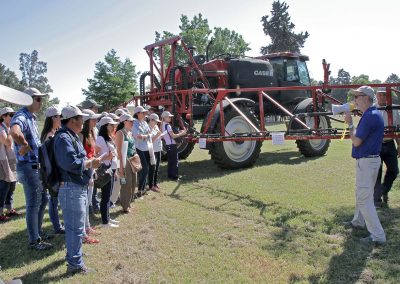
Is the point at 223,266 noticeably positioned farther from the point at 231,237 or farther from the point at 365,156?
the point at 365,156

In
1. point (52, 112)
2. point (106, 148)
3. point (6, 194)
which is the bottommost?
point (6, 194)

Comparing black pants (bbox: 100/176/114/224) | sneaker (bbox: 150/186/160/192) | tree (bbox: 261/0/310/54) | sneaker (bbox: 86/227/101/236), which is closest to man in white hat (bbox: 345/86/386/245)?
black pants (bbox: 100/176/114/224)

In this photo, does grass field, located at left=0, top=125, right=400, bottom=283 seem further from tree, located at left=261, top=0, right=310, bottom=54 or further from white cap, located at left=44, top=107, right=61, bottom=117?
tree, located at left=261, top=0, right=310, bottom=54

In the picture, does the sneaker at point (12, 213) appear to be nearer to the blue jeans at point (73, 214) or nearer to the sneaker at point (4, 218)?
the sneaker at point (4, 218)

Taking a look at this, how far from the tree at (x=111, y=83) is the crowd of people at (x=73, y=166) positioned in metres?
37.4

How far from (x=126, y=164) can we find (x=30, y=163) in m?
1.74

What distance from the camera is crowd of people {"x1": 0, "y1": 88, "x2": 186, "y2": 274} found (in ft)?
12.2

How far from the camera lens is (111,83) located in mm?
44531

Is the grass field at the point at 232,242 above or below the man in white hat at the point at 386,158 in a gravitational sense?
below

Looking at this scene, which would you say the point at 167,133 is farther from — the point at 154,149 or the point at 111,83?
the point at 111,83

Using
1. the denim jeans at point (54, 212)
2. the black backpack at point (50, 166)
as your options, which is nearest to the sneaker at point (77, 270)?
the black backpack at point (50, 166)

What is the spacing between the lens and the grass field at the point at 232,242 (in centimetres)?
375

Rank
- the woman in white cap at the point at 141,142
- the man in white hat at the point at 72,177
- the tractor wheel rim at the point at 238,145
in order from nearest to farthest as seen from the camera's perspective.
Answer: the man in white hat at the point at 72,177 → the woman in white cap at the point at 141,142 → the tractor wheel rim at the point at 238,145

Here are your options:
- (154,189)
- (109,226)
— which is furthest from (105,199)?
(154,189)
